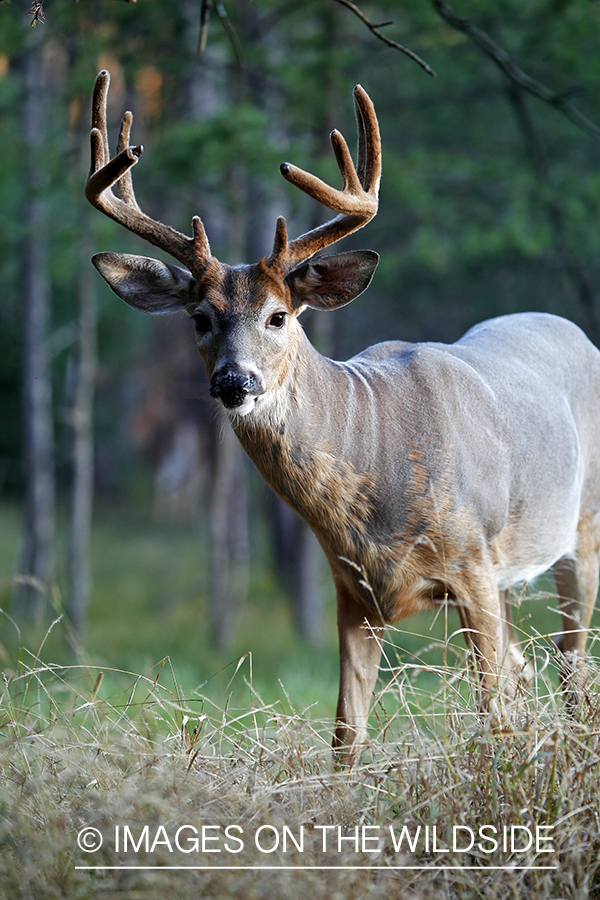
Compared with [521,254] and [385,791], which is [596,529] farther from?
[521,254]

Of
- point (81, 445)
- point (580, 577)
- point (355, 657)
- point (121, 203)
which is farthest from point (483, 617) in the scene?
point (81, 445)

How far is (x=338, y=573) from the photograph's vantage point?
4250 millimetres

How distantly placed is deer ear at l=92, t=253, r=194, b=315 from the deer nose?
0.77m

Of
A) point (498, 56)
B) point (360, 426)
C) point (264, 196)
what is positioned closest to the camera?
point (360, 426)

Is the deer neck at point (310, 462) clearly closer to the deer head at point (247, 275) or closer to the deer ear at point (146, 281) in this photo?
the deer head at point (247, 275)

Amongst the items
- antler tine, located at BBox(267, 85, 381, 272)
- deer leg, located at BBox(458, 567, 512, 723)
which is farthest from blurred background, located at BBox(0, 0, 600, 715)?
antler tine, located at BBox(267, 85, 381, 272)

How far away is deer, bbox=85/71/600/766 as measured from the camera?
4016mm

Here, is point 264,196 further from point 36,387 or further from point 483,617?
point 483,617

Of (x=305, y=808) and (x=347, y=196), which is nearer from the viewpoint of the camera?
(x=305, y=808)

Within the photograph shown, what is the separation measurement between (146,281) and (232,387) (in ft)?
3.39

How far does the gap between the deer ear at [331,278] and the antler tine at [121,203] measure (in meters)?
0.43

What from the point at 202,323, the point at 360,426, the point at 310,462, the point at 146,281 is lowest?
the point at 310,462

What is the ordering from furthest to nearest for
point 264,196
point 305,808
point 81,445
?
point 264,196 < point 81,445 < point 305,808

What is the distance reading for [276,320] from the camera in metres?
4.15
